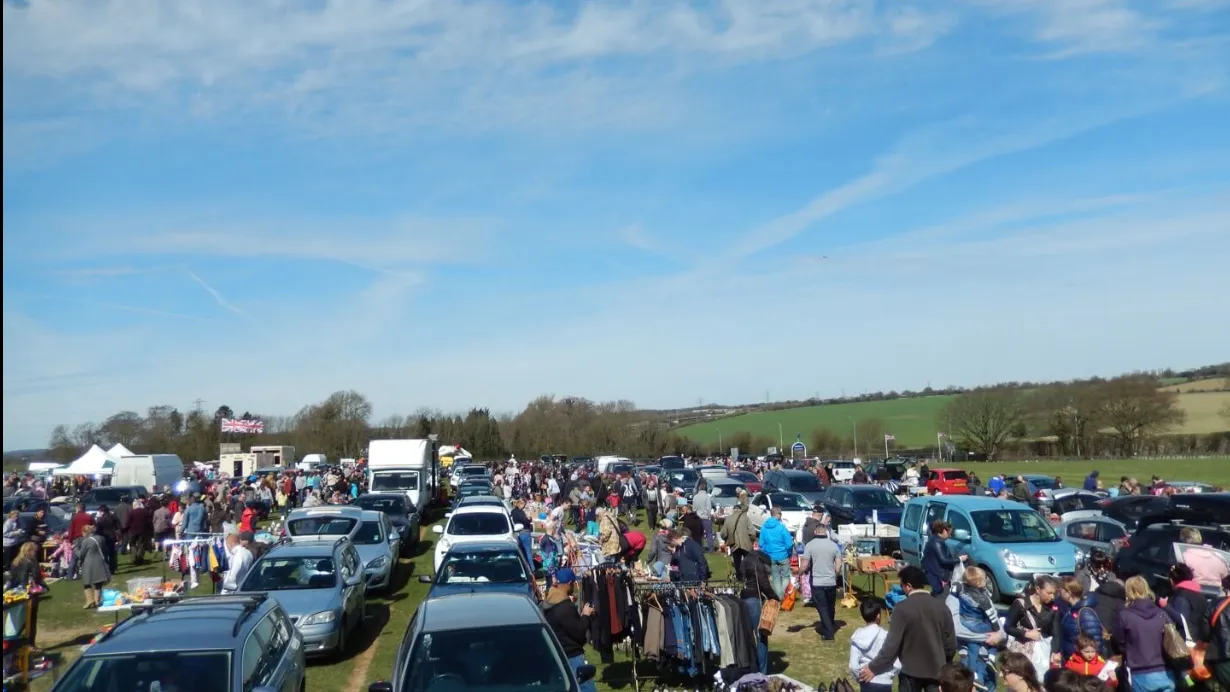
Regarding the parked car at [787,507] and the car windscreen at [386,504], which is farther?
the car windscreen at [386,504]

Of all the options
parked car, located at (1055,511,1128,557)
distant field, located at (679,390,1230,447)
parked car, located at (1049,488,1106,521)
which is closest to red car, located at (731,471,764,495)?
parked car, located at (1049,488,1106,521)

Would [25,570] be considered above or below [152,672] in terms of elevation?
below

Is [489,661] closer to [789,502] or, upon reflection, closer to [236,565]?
[236,565]

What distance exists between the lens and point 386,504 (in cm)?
2441

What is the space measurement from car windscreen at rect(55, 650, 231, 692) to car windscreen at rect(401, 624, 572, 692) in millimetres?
1419

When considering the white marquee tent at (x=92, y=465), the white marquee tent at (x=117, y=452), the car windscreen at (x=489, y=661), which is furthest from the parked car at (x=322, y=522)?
the white marquee tent at (x=117, y=452)

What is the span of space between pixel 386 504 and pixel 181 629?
57.9 ft

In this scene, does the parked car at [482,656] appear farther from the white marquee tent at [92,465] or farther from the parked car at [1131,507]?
the white marquee tent at [92,465]

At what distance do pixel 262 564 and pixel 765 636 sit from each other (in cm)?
729

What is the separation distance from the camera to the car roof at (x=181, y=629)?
22.1 ft

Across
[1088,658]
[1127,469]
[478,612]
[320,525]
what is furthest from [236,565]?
[1127,469]

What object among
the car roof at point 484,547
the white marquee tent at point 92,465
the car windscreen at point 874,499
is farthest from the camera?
the white marquee tent at point 92,465

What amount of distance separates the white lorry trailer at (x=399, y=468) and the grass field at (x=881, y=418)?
2211 inches

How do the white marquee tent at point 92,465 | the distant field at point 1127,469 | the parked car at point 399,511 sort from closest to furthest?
the parked car at point 399,511
the distant field at point 1127,469
the white marquee tent at point 92,465
